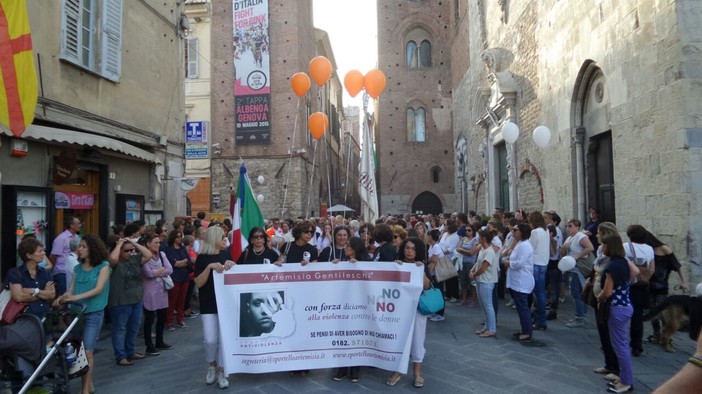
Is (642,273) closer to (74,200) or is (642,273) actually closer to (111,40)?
(74,200)

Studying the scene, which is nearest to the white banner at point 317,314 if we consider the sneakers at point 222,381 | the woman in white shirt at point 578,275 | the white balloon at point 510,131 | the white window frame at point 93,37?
the sneakers at point 222,381

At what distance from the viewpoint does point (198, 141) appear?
12.7 meters

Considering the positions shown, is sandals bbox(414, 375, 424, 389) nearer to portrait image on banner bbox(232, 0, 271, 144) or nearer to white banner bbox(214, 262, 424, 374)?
white banner bbox(214, 262, 424, 374)

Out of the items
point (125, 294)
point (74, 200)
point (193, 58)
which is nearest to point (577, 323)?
point (125, 294)

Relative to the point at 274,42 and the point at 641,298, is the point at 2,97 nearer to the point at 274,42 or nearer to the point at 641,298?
the point at 641,298

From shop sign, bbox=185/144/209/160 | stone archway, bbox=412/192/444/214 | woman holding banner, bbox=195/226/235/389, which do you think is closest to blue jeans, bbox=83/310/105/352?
woman holding banner, bbox=195/226/235/389

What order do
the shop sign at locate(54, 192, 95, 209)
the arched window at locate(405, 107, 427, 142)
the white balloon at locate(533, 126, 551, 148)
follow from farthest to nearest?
1. the arched window at locate(405, 107, 427, 142)
2. the white balloon at locate(533, 126, 551, 148)
3. the shop sign at locate(54, 192, 95, 209)

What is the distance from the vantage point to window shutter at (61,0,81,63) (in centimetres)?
762

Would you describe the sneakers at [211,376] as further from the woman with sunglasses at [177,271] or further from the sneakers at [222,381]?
the woman with sunglasses at [177,271]

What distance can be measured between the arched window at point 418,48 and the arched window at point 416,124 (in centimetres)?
298

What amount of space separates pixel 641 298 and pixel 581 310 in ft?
5.13

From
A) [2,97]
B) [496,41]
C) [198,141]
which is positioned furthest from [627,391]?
[496,41]

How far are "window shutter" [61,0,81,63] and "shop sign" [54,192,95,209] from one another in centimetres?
226

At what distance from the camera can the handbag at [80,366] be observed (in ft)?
14.1
